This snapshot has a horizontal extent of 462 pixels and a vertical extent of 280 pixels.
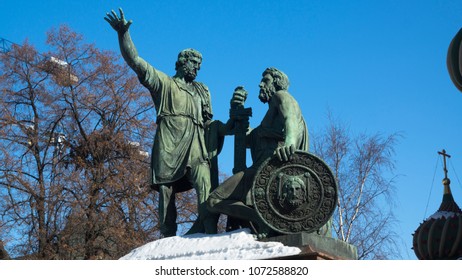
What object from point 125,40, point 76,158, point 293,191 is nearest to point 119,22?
point 125,40

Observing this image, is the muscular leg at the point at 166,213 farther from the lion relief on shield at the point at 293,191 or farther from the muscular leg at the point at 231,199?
the lion relief on shield at the point at 293,191

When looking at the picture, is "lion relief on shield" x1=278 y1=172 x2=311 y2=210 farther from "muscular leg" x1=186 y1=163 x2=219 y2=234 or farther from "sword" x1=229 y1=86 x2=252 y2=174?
"sword" x1=229 y1=86 x2=252 y2=174

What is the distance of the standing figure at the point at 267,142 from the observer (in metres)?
8.79

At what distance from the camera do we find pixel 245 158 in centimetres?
977

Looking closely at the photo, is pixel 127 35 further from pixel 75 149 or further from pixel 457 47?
pixel 75 149

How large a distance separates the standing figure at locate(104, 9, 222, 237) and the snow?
62 cm

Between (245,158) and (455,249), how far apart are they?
1144 centimetres

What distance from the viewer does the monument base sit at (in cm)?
806

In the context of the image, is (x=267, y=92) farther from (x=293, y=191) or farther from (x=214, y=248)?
(x=214, y=248)

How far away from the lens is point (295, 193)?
8477mm

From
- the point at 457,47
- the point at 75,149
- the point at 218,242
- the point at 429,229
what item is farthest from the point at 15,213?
the point at 218,242

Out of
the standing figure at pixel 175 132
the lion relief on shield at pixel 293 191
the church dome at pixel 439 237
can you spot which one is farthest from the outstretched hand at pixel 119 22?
the church dome at pixel 439 237

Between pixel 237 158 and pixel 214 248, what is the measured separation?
1553mm

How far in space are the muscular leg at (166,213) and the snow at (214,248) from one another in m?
0.65
